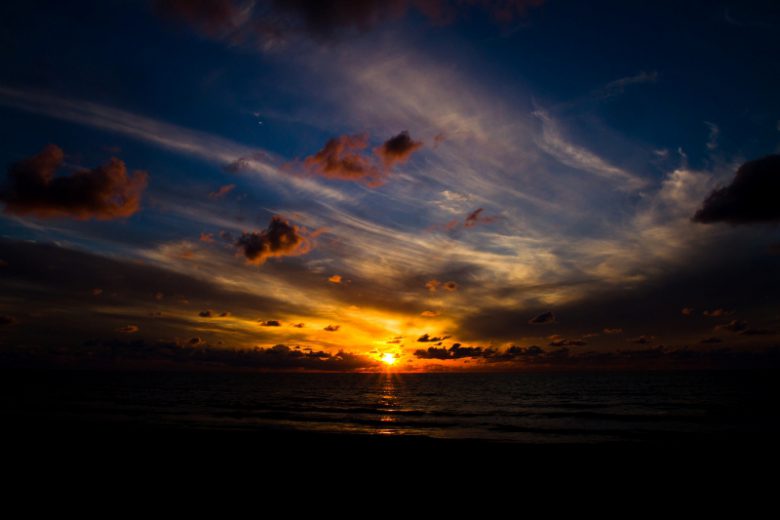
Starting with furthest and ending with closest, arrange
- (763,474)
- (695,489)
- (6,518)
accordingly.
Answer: (763,474), (695,489), (6,518)

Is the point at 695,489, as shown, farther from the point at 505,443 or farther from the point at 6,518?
the point at 6,518

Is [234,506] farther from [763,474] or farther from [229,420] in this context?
[229,420]

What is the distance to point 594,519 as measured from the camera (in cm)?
1291

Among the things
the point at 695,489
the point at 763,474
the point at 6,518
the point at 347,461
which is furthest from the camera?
the point at 347,461

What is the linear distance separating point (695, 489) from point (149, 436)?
3154cm

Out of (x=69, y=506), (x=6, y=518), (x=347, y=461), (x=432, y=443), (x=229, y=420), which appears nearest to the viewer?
(x=6, y=518)

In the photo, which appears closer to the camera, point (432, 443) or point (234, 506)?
point (234, 506)

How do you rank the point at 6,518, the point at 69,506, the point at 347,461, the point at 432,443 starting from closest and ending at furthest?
1. the point at 6,518
2. the point at 69,506
3. the point at 347,461
4. the point at 432,443

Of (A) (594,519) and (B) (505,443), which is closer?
(A) (594,519)

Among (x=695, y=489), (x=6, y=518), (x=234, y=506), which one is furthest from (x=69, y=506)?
(x=695, y=489)

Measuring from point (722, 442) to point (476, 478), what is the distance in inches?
897

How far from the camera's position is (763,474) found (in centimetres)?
1891

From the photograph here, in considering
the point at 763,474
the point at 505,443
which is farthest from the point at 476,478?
the point at 763,474

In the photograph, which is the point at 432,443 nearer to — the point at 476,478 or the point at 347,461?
the point at 347,461
